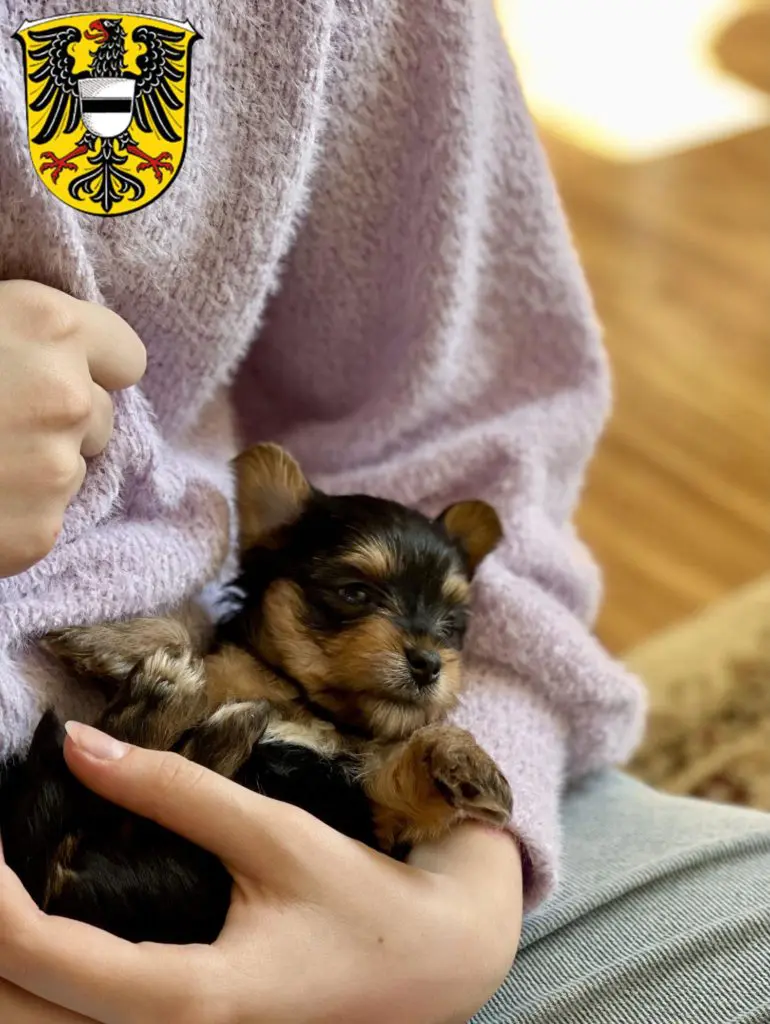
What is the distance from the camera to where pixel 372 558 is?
121cm

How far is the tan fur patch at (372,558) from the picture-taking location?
121 cm

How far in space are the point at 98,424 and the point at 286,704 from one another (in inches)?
14.3

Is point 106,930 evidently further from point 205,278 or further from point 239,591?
point 205,278

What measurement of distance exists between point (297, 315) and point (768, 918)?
0.77m

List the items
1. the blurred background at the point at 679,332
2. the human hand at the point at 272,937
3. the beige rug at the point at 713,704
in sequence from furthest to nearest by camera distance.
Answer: the blurred background at the point at 679,332
the beige rug at the point at 713,704
the human hand at the point at 272,937

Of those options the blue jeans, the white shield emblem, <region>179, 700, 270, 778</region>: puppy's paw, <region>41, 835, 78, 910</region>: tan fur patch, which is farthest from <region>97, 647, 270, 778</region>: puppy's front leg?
the white shield emblem

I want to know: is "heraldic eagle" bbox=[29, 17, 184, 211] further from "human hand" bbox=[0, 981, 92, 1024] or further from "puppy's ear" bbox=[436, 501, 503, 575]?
"human hand" bbox=[0, 981, 92, 1024]

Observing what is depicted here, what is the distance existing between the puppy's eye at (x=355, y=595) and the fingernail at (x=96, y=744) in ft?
1.15

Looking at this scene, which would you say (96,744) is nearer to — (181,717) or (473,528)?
(181,717)

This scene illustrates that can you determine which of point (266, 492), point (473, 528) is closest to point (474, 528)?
point (473, 528)

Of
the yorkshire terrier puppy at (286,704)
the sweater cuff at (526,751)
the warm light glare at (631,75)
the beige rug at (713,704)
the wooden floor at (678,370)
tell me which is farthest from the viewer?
the warm light glare at (631,75)

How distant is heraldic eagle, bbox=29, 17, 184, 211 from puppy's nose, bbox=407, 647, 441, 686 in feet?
1.66

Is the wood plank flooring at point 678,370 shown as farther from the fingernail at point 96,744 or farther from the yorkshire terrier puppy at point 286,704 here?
the fingernail at point 96,744

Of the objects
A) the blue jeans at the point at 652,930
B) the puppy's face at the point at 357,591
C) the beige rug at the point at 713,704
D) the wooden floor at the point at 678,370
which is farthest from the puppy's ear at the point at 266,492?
the wooden floor at the point at 678,370
